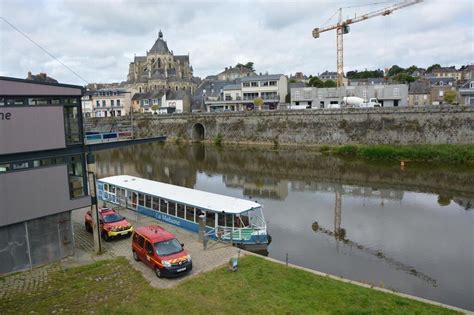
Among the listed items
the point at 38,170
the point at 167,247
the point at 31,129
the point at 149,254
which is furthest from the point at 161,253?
the point at 31,129

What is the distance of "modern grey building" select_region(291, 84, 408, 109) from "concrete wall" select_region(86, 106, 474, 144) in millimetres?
9333

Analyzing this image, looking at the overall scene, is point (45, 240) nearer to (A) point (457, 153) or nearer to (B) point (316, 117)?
(A) point (457, 153)

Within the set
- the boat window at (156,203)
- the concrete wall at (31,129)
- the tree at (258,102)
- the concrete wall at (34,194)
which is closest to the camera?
the concrete wall at (31,129)

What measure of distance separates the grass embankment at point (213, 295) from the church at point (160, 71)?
10933 centimetres

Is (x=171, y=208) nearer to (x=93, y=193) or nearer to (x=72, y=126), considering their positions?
(x=93, y=193)

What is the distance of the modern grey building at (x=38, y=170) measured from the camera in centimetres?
1559

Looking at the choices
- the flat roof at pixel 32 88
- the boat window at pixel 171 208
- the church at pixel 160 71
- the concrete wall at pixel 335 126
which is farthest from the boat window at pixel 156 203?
the church at pixel 160 71

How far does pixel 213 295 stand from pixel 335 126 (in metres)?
51.4

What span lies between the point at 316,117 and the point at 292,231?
42.1m

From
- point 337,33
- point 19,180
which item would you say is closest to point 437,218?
point 19,180

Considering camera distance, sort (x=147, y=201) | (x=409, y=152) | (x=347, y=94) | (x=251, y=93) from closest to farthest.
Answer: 1. (x=147, y=201)
2. (x=409, y=152)
3. (x=347, y=94)
4. (x=251, y=93)

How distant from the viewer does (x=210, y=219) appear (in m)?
21.2

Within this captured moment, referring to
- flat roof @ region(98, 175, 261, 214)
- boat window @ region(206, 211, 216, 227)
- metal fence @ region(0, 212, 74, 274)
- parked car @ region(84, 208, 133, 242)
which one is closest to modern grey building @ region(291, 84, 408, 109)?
flat roof @ region(98, 175, 261, 214)

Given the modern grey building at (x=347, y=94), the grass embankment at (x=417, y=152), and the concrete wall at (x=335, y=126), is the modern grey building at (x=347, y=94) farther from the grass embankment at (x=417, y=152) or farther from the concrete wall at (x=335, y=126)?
the grass embankment at (x=417, y=152)
